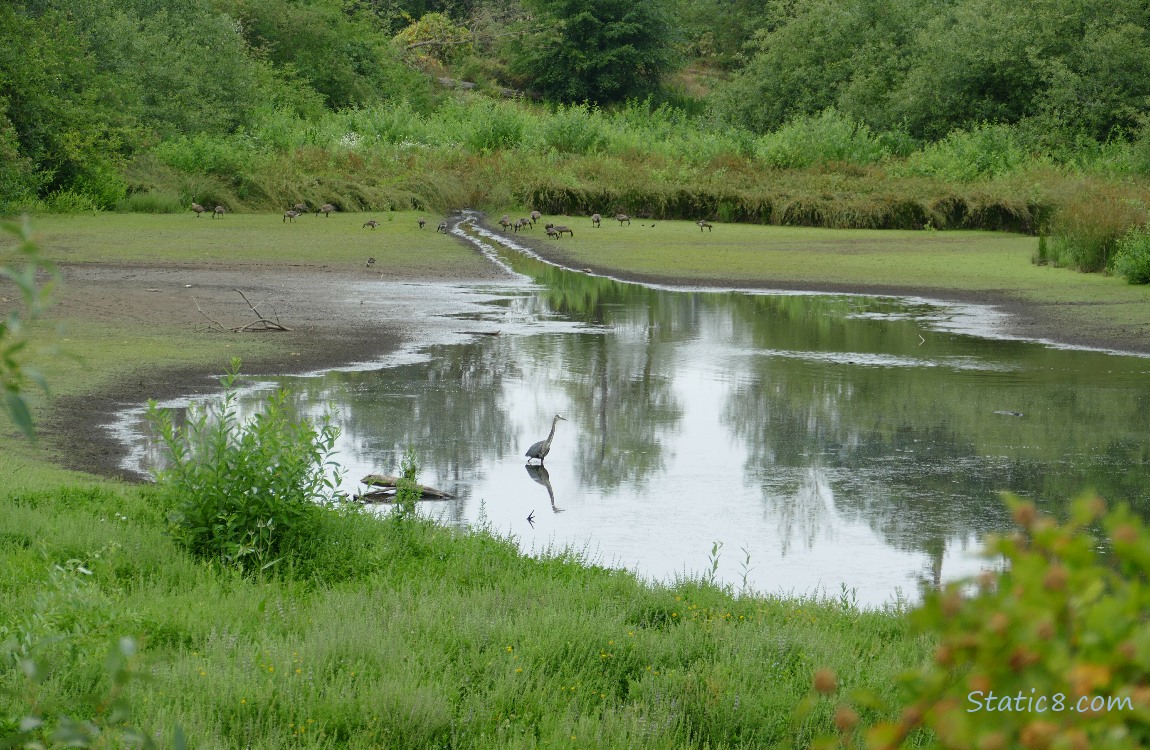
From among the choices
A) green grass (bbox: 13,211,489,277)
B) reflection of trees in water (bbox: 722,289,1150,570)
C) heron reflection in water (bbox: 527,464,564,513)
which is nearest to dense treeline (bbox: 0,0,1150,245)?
green grass (bbox: 13,211,489,277)

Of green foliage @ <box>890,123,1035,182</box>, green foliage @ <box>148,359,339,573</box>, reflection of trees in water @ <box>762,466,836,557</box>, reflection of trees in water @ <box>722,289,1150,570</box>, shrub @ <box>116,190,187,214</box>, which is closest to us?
green foliage @ <box>148,359,339,573</box>

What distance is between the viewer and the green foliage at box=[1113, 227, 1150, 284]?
22.1 m

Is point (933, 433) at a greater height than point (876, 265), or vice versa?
point (876, 265)

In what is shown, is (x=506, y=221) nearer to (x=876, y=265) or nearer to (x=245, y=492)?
(x=876, y=265)

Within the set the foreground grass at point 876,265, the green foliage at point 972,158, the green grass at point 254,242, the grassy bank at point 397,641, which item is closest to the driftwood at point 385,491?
the grassy bank at point 397,641

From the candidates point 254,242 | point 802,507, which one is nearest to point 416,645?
point 802,507

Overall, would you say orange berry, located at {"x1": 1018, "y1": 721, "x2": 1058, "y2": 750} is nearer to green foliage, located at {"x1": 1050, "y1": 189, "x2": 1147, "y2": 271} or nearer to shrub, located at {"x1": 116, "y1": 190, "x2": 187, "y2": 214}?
green foliage, located at {"x1": 1050, "y1": 189, "x2": 1147, "y2": 271}

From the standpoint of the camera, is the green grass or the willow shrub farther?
the green grass

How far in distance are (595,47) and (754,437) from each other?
56910mm

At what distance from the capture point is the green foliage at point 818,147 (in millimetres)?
43281

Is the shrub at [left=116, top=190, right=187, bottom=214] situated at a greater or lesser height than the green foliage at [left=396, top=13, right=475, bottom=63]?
lesser

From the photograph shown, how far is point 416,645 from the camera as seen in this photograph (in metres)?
4.91

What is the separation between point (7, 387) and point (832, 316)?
18918mm

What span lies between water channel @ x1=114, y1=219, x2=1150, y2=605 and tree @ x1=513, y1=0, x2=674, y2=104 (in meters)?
48.8
